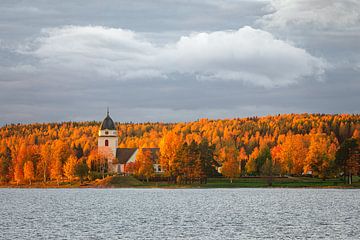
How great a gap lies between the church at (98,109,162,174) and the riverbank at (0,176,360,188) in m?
18.3

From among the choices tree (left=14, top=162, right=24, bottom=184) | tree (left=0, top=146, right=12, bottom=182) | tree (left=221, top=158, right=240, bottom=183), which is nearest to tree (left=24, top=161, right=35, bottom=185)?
tree (left=14, top=162, right=24, bottom=184)

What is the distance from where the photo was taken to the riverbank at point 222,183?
141250 mm

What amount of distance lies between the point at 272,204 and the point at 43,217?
34.9 m

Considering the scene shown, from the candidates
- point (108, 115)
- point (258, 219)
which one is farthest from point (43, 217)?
point (108, 115)

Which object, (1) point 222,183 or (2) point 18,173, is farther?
(2) point 18,173

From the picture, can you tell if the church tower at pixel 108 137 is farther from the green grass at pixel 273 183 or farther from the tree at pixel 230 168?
the tree at pixel 230 168

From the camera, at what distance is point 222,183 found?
493ft

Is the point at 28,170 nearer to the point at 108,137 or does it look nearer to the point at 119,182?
the point at 119,182

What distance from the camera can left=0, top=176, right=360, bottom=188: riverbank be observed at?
141m

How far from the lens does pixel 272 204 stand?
9156cm

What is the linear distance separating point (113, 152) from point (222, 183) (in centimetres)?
4310

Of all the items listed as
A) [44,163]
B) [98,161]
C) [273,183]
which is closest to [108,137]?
[98,161]

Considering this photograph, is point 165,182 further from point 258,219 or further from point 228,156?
point 258,219

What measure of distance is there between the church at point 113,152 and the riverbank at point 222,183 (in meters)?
18.3
